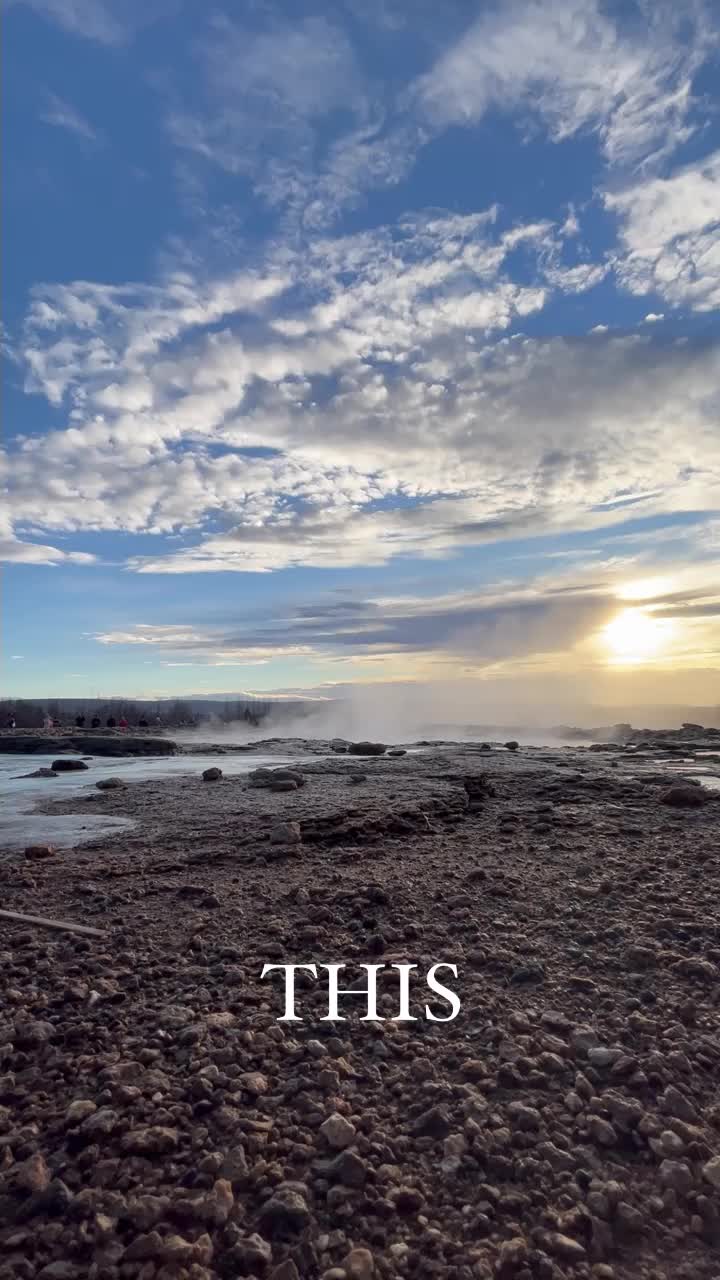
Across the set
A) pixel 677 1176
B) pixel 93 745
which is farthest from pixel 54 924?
pixel 93 745

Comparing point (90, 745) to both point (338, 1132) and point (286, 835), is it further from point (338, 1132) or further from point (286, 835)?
point (338, 1132)

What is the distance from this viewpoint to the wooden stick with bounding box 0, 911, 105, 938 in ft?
16.3

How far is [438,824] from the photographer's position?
8875 mm

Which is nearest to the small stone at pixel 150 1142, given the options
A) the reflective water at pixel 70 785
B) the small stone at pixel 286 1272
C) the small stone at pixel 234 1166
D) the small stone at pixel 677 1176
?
the small stone at pixel 234 1166

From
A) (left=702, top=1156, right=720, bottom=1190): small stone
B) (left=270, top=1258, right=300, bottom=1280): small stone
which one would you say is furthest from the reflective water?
(left=702, top=1156, right=720, bottom=1190): small stone

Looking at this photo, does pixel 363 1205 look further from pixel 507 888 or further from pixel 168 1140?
pixel 507 888

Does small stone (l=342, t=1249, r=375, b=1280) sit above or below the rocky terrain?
below

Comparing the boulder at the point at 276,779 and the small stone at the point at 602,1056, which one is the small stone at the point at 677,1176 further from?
the boulder at the point at 276,779

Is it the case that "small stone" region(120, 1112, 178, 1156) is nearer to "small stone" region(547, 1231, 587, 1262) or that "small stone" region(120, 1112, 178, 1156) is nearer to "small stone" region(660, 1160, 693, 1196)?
"small stone" region(547, 1231, 587, 1262)

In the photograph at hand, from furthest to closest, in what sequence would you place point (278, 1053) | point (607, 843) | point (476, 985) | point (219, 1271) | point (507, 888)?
point (607, 843), point (507, 888), point (476, 985), point (278, 1053), point (219, 1271)

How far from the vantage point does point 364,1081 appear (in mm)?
3197

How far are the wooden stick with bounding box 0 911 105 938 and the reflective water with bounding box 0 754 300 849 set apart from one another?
2.76 meters

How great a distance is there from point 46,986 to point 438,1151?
8.03 ft

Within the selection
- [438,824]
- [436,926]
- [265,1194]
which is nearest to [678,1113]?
[265,1194]
